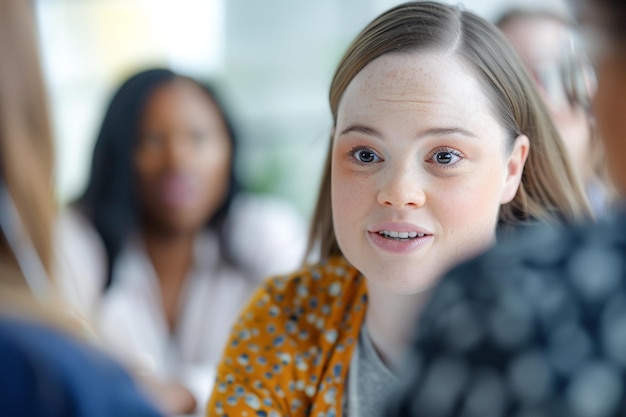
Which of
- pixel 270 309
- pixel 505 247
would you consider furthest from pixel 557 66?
pixel 505 247

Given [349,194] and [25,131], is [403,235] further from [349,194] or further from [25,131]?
[25,131]

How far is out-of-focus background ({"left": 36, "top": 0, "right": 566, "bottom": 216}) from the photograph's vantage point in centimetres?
364

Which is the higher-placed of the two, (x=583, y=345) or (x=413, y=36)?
(x=413, y=36)

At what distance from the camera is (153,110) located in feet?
6.88

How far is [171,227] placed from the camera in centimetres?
207

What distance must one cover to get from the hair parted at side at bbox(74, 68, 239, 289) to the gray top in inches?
42.7

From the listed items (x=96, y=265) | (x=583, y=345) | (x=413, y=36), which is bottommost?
(x=583, y=345)

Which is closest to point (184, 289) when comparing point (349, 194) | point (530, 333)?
point (349, 194)

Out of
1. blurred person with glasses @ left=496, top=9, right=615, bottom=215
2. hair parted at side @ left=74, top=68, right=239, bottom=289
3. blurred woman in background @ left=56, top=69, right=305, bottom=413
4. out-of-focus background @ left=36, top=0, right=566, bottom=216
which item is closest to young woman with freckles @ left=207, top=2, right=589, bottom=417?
blurred person with glasses @ left=496, top=9, right=615, bottom=215

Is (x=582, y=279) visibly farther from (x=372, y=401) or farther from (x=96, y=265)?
(x=96, y=265)

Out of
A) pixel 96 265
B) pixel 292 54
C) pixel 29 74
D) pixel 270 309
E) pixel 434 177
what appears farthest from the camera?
pixel 292 54

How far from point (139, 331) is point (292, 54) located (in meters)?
2.06

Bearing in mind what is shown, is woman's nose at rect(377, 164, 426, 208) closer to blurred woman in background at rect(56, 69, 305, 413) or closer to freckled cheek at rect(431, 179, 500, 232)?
freckled cheek at rect(431, 179, 500, 232)

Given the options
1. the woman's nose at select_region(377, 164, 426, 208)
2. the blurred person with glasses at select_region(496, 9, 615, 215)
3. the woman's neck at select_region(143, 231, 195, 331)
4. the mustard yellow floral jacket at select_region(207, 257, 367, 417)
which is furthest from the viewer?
the woman's neck at select_region(143, 231, 195, 331)
